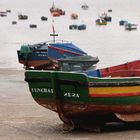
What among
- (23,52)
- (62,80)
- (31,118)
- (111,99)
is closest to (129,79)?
(111,99)

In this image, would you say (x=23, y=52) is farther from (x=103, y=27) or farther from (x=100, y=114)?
(x=103, y=27)

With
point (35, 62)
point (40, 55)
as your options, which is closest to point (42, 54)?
point (40, 55)

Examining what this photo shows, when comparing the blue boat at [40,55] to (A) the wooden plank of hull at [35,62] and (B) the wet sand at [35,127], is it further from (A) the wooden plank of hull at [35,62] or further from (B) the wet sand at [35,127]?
(B) the wet sand at [35,127]

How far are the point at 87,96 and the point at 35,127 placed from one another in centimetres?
191

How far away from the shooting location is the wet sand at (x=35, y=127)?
12.5 meters

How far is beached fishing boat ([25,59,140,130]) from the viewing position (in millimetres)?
12156

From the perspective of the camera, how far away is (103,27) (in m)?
98.8

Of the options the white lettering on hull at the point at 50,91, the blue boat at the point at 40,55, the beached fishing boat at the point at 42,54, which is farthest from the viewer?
the blue boat at the point at 40,55

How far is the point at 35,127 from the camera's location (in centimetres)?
1358

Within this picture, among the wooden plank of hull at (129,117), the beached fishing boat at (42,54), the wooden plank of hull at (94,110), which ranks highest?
the wooden plank of hull at (94,110)

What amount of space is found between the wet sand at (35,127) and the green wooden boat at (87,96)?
0.31 metres

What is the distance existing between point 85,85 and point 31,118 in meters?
3.06

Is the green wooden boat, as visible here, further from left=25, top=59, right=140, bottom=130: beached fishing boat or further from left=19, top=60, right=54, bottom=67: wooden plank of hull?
left=19, top=60, right=54, bottom=67: wooden plank of hull

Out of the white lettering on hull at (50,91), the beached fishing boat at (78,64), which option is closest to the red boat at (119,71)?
the white lettering on hull at (50,91)
